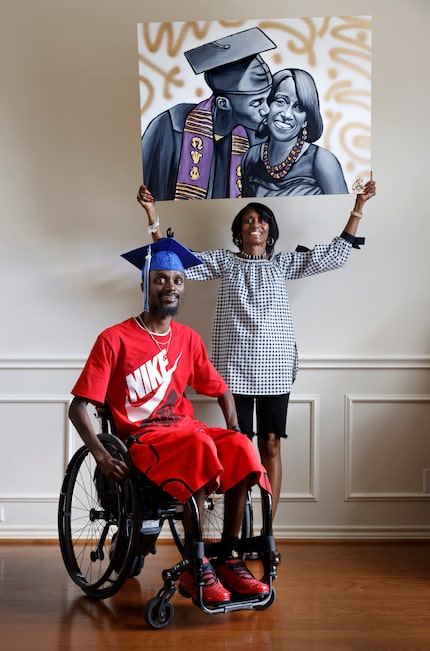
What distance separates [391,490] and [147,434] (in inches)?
61.8

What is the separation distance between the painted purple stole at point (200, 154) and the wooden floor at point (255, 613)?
1.55 meters

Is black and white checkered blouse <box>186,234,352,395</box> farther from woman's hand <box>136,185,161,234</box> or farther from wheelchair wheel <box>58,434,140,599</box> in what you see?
wheelchair wheel <box>58,434,140,599</box>

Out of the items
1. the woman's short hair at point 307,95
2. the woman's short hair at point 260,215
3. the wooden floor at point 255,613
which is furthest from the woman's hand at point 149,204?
the wooden floor at point 255,613

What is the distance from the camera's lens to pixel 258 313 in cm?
331

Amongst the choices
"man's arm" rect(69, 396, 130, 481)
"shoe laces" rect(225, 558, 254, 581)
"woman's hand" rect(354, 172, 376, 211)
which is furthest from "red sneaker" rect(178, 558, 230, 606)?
"woman's hand" rect(354, 172, 376, 211)

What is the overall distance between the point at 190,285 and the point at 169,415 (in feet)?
3.62

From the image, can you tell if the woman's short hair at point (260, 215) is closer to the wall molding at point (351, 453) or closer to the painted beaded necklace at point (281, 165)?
the painted beaded necklace at point (281, 165)

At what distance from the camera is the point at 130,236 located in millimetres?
3676

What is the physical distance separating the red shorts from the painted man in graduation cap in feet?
3.93

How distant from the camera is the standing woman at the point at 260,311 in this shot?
10.8 feet

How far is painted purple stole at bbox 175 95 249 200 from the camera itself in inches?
129

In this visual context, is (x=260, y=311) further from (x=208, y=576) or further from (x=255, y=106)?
(x=208, y=576)

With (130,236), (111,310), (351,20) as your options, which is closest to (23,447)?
(111,310)

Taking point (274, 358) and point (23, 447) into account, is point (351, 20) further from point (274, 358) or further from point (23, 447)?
point (23, 447)
